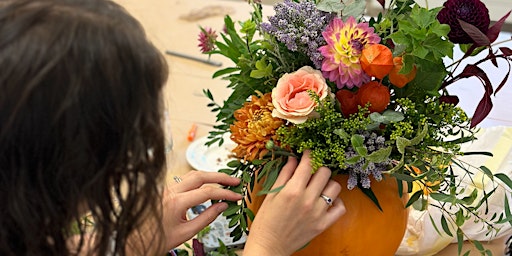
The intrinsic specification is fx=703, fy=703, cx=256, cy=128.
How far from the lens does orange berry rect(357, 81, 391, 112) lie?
91 centimetres

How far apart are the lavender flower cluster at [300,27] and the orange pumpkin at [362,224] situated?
0.61 feet

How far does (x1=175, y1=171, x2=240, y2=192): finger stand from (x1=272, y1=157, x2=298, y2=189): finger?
0.28ft

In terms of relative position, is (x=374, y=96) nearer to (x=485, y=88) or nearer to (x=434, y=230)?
(x=485, y=88)

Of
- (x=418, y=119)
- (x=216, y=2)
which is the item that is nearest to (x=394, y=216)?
(x=418, y=119)

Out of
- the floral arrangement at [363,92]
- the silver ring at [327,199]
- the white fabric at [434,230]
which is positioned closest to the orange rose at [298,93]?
the floral arrangement at [363,92]

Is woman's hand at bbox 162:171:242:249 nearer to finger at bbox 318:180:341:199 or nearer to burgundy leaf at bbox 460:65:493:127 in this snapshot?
finger at bbox 318:180:341:199

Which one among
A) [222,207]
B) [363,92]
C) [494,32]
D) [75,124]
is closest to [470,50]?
[494,32]

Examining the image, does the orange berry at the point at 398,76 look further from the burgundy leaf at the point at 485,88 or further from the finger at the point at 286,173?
the finger at the point at 286,173

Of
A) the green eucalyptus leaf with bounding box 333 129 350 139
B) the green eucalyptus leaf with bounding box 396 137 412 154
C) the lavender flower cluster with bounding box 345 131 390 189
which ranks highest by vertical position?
the green eucalyptus leaf with bounding box 396 137 412 154

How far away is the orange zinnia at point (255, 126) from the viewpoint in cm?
94

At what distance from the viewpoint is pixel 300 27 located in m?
0.92

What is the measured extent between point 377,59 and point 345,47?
4 cm

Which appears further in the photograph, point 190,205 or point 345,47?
point 190,205

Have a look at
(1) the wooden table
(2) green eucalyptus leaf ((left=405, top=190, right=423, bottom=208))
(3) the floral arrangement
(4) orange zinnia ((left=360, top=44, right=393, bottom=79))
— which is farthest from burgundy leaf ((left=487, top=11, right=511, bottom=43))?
(1) the wooden table
